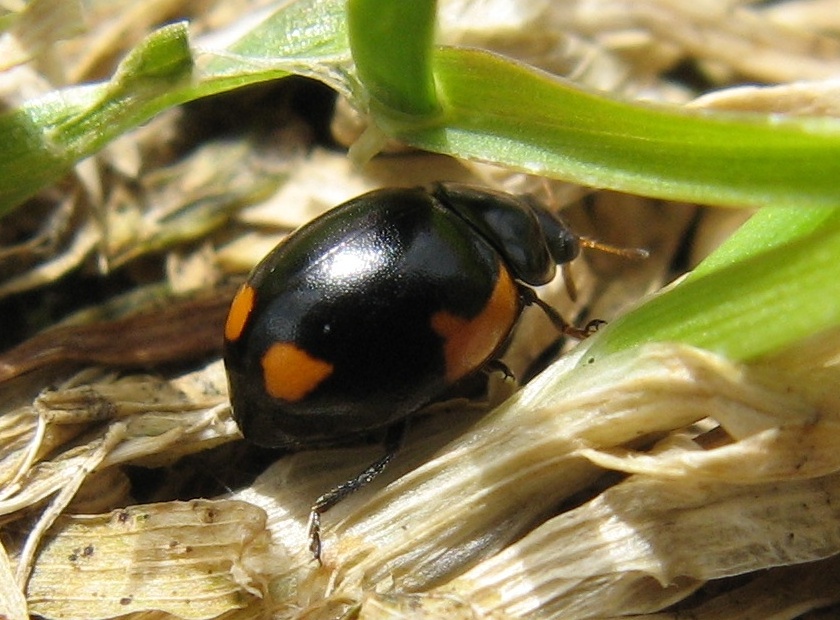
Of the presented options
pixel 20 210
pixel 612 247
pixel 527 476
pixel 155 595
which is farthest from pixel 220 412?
pixel 612 247

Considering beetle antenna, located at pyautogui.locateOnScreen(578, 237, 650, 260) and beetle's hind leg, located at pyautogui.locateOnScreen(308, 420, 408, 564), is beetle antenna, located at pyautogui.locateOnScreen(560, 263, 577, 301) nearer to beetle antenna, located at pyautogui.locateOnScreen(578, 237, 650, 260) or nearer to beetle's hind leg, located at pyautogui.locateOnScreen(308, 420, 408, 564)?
beetle antenna, located at pyautogui.locateOnScreen(578, 237, 650, 260)

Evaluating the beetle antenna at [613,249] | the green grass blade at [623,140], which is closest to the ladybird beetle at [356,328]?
the green grass blade at [623,140]

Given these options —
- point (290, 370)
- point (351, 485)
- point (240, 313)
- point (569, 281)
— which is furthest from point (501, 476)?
point (569, 281)

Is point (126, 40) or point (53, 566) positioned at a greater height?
point (126, 40)

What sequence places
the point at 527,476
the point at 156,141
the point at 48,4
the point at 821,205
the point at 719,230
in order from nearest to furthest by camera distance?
the point at 821,205 → the point at 527,476 → the point at 48,4 → the point at 719,230 → the point at 156,141

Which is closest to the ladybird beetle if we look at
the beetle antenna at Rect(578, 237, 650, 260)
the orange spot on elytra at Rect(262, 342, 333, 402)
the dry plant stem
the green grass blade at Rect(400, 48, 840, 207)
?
the orange spot on elytra at Rect(262, 342, 333, 402)

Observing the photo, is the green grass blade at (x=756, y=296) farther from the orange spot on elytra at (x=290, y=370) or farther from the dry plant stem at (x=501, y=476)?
the orange spot on elytra at (x=290, y=370)

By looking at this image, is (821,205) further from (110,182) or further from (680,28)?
(110,182)
